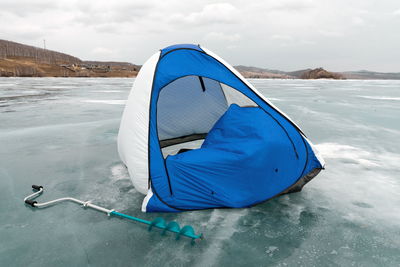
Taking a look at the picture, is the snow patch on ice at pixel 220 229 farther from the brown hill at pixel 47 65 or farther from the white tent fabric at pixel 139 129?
the brown hill at pixel 47 65

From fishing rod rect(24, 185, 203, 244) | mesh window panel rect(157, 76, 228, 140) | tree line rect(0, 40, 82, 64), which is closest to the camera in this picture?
fishing rod rect(24, 185, 203, 244)

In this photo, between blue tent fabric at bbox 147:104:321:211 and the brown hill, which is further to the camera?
the brown hill

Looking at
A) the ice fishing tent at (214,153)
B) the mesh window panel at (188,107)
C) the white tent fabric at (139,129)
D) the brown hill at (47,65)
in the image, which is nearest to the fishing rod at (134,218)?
the ice fishing tent at (214,153)

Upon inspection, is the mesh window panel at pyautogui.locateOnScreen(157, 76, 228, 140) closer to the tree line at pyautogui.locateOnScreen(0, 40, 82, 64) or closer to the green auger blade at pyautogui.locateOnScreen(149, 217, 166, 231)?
the green auger blade at pyautogui.locateOnScreen(149, 217, 166, 231)

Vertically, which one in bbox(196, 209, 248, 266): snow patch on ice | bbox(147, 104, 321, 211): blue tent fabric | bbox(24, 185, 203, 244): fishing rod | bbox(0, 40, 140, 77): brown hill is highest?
bbox(0, 40, 140, 77): brown hill

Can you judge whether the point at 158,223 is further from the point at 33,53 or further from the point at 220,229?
the point at 33,53

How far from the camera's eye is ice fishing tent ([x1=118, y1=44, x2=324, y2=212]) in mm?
3051

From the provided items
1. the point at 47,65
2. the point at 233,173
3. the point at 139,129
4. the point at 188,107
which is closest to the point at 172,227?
the point at 233,173

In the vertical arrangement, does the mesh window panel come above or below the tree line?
below

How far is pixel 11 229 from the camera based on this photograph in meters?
2.67

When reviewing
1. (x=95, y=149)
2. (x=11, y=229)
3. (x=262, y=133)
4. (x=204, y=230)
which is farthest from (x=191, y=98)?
(x=11, y=229)

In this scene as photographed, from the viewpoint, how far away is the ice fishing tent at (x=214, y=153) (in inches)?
120

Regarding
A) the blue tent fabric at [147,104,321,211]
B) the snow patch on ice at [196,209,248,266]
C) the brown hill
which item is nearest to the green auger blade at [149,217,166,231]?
the blue tent fabric at [147,104,321,211]

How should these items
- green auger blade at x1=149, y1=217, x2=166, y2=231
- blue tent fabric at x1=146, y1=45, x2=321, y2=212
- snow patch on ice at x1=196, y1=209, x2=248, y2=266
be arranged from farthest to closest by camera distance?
blue tent fabric at x1=146, y1=45, x2=321, y2=212 < green auger blade at x1=149, y1=217, x2=166, y2=231 < snow patch on ice at x1=196, y1=209, x2=248, y2=266
